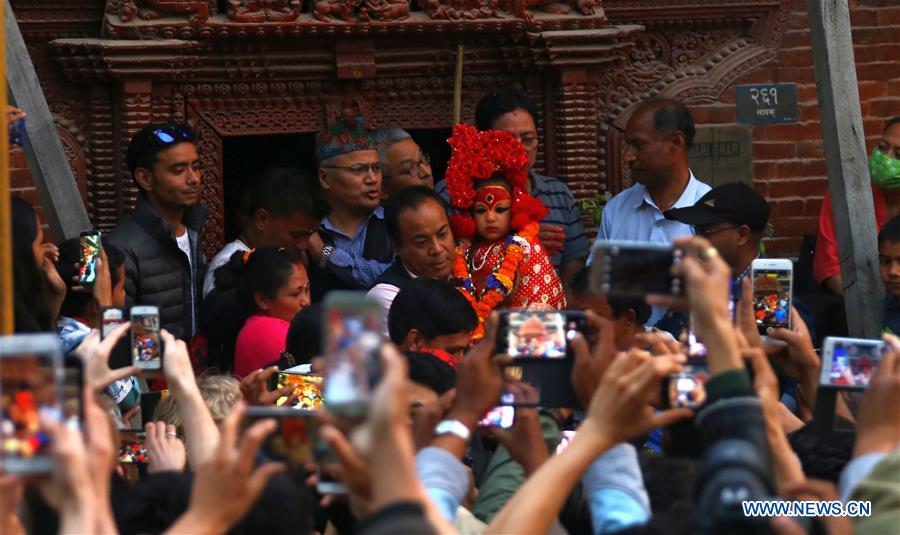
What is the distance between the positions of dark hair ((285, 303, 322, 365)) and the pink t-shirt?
166 mm

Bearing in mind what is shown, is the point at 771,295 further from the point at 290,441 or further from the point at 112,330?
the point at 290,441

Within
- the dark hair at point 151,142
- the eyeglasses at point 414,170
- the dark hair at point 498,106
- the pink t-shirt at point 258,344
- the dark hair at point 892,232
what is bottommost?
the pink t-shirt at point 258,344

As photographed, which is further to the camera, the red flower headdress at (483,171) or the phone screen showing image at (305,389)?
the red flower headdress at (483,171)

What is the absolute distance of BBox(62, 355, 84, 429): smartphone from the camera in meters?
2.54

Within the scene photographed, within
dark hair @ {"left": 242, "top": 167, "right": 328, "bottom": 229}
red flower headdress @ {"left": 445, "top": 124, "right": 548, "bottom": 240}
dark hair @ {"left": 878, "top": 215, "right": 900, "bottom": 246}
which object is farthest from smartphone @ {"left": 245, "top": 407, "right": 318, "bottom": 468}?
dark hair @ {"left": 242, "top": 167, "right": 328, "bottom": 229}

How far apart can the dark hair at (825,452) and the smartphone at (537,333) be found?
22.5 inches

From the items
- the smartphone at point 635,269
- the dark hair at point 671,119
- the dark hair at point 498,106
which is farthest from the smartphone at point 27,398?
the dark hair at point 671,119

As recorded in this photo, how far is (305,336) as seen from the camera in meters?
5.18

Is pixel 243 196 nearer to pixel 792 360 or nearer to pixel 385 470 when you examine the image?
pixel 792 360

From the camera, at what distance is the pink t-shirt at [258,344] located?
5414 millimetres

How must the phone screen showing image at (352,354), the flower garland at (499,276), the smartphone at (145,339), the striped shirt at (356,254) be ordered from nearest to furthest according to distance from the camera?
the phone screen showing image at (352,354)
the smartphone at (145,339)
the flower garland at (499,276)
the striped shirt at (356,254)

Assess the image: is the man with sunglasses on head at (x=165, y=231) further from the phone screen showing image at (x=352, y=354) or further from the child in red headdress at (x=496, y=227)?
the phone screen showing image at (x=352, y=354)

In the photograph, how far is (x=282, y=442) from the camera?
9.23 ft

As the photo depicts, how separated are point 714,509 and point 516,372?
3.65 feet
